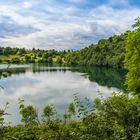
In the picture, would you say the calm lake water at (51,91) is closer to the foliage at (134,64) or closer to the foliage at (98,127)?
the foliage at (98,127)

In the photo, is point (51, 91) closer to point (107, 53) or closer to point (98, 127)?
point (98, 127)

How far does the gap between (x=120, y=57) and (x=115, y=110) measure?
141301 millimetres

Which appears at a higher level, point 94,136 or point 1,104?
point 94,136

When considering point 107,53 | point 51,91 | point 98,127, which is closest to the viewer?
point 98,127

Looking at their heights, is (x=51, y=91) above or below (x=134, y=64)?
below

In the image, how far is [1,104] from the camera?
182 feet

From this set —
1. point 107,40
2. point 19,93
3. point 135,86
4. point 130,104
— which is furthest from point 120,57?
point 130,104

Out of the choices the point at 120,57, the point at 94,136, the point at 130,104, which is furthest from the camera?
the point at 120,57

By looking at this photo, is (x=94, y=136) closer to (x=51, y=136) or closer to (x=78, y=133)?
(x=78, y=133)

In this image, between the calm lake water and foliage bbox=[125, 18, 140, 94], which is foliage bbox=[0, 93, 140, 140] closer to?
the calm lake water

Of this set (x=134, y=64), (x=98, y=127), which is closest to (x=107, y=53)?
(x=134, y=64)

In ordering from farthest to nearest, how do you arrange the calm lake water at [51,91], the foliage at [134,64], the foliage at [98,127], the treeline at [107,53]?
1. the treeline at [107,53]
2. the calm lake water at [51,91]
3. the foliage at [134,64]
4. the foliage at [98,127]

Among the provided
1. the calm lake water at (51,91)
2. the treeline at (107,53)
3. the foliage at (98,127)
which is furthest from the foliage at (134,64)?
the treeline at (107,53)

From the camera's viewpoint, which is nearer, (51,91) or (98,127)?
(98,127)
